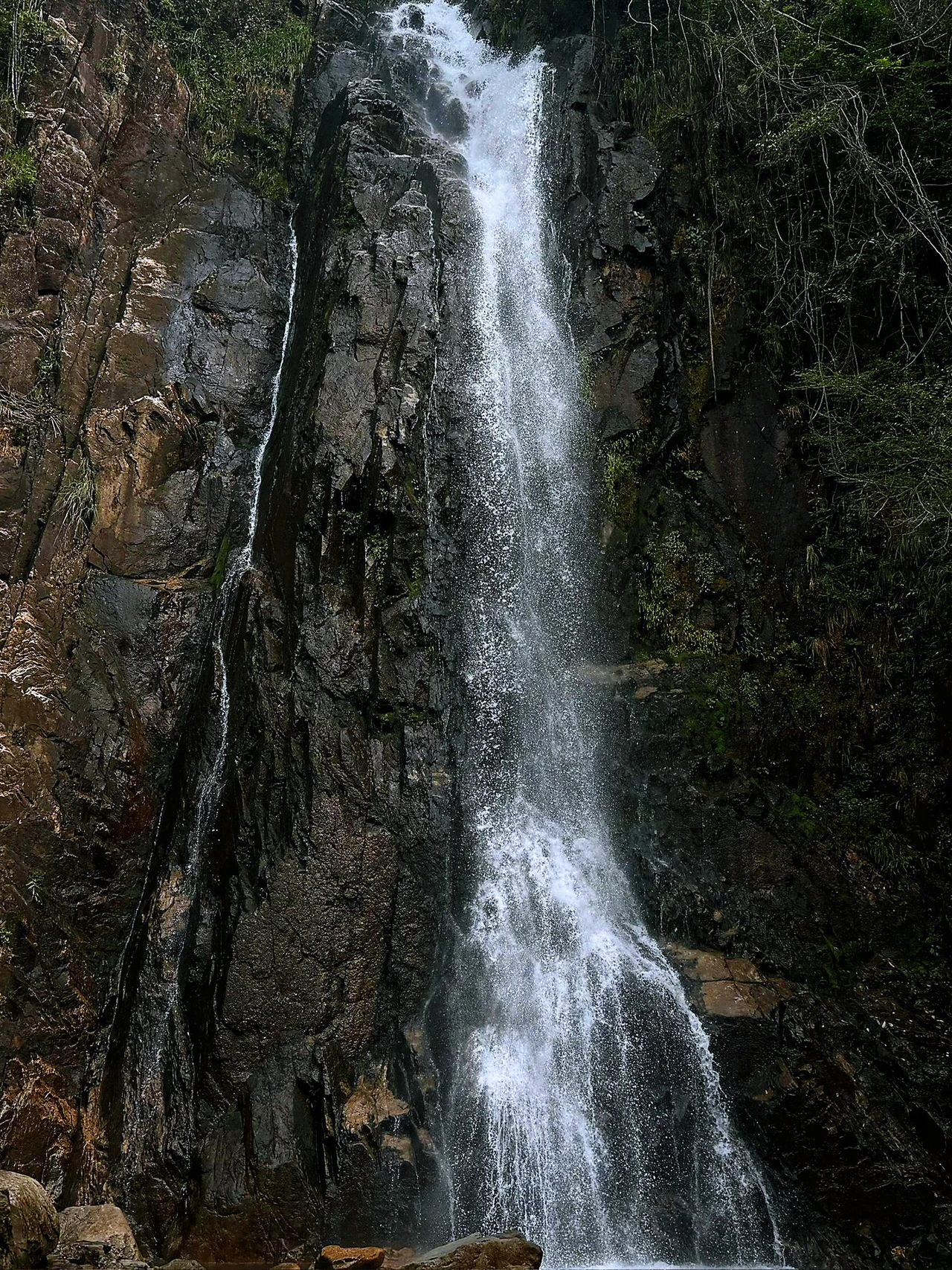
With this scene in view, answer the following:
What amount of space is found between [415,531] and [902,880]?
20.7 feet

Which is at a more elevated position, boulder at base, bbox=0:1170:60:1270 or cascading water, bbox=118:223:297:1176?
cascading water, bbox=118:223:297:1176

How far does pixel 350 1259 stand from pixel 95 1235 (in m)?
1.76

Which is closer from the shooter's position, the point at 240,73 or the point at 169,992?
the point at 169,992

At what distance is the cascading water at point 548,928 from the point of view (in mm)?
6602

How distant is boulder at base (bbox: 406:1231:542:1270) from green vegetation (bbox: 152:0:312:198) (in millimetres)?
13688

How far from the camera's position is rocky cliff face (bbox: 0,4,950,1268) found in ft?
22.5

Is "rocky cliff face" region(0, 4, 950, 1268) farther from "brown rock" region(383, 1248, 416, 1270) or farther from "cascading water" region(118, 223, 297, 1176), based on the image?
"brown rock" region(383, 1248, 416, 1270)

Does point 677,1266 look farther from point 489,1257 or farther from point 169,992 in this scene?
point 169,992

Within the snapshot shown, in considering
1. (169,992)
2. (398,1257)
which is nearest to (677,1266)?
(398,1257)

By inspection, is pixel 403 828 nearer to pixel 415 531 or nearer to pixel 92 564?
pixel 415 531

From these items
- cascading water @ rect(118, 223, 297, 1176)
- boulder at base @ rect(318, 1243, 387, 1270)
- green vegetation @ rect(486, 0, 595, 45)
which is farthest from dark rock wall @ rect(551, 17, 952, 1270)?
cascading water @ rect(118, 223, 297, 1176)

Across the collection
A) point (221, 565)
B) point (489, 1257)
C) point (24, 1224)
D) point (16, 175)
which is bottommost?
point (489, 1257)

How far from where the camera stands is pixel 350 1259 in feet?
18.9

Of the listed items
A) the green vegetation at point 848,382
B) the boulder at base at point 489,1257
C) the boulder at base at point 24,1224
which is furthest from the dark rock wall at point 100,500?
the green vegetation at point 848,382
